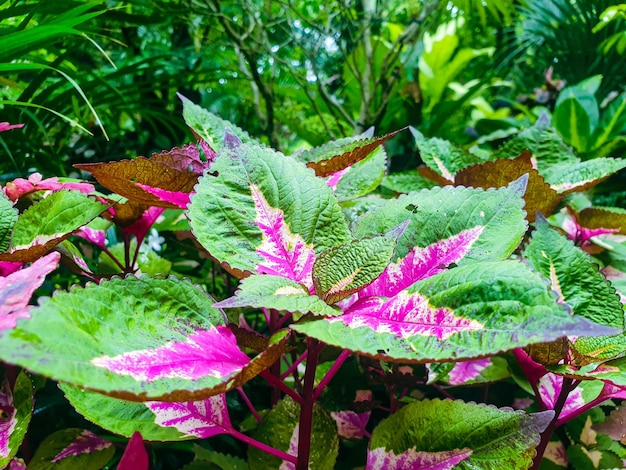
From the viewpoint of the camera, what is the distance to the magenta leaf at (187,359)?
0.27m

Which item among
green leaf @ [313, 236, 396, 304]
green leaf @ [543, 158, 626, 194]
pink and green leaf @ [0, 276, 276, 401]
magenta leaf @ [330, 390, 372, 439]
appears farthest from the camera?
green leaf @ [543, 158, 626, 194]

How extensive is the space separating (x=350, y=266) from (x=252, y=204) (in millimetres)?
108

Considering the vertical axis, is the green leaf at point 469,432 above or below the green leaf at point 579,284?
below

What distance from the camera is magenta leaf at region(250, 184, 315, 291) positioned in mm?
382

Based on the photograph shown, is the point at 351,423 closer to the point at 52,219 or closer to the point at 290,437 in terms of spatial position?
the point at 290,437

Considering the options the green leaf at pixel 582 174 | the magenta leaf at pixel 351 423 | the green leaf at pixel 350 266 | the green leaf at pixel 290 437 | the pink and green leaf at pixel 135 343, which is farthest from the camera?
the green leaf at pixel 582 174

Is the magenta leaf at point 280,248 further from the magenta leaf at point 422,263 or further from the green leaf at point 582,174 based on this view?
the green leaf at point 582,174

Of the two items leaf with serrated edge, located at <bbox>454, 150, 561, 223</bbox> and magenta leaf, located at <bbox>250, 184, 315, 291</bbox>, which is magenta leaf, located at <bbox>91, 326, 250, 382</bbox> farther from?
leaf with serrated edge, located at <bbox>454, 150, 561, 223</bbox>

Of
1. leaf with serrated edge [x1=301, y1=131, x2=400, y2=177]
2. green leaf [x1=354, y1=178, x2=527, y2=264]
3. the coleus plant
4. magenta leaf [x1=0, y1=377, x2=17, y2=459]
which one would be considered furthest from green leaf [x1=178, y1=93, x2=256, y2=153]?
magenta leaf [x1=0, y1=377, x2=17, y2=459]

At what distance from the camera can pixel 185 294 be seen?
0.37 meters

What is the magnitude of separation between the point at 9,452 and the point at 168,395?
19 cm

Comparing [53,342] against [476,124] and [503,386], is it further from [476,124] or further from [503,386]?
[476,124]

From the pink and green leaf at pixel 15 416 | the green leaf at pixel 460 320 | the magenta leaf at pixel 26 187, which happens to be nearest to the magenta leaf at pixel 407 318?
the green leaf at pixel 460 320

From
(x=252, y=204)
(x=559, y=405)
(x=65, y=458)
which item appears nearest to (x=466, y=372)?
(x=559, y=405)
